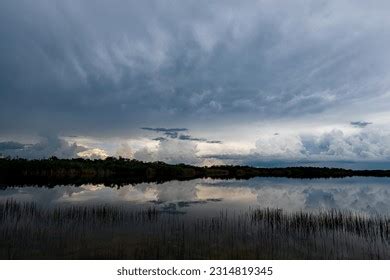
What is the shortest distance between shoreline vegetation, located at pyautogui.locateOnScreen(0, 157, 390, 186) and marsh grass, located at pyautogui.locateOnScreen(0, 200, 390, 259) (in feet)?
128

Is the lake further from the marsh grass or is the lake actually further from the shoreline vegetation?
the shoreline vegetation

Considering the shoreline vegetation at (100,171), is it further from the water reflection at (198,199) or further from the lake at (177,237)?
the lake at (177,237)

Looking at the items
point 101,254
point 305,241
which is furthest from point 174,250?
point 305,241

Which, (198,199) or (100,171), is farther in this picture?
(100,171)

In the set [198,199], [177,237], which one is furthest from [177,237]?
[198,199]

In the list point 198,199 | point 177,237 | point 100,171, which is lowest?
point 177,237

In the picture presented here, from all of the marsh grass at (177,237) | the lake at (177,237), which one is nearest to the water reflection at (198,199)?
the lake at (177,237)

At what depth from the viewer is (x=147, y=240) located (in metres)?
15.5

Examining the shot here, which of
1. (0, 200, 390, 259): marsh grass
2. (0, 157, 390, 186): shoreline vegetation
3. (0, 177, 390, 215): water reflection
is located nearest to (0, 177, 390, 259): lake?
(0, 200, 390, 259): marsh grass

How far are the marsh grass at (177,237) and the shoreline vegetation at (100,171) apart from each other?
38961mm

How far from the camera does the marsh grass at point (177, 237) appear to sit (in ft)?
44.2

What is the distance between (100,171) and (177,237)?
87074 millimetres

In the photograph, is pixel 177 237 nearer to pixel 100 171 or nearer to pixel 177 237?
pixel 177 237

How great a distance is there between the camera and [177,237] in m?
16.3
